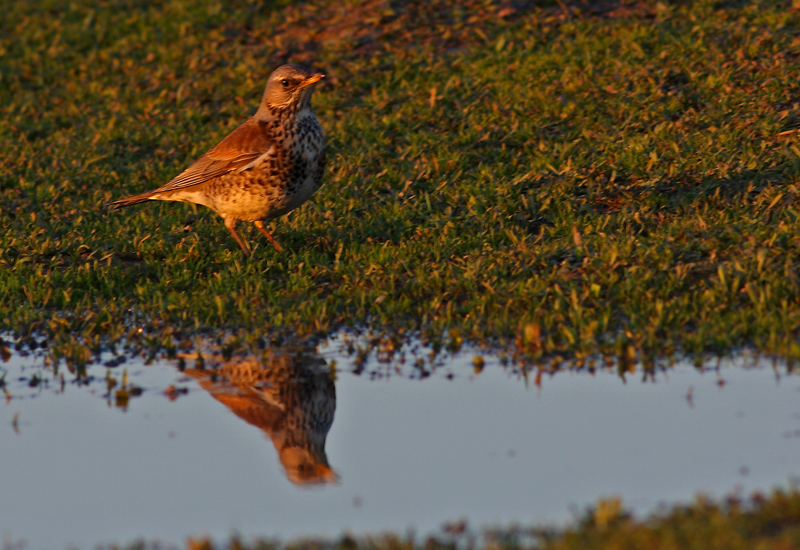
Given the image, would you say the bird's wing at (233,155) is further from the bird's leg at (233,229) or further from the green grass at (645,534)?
the green grass at (645,534)

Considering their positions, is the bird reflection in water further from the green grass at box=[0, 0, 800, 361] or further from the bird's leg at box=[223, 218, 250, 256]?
the bird's leg at box=[223, 218, 250, 256]

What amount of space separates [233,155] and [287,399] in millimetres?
3590

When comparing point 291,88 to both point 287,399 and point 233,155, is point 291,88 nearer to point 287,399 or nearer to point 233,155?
point 233,155

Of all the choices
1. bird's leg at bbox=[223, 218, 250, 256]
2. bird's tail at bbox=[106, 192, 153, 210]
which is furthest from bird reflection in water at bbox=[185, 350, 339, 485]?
bird's tail at bbox=[106, 192, 153, 210]

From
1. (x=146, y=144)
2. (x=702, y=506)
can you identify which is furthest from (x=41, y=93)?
(x=702, y=506)

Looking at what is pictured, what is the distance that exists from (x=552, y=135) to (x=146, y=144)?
15.9 feet

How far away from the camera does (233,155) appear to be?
961 centimetres

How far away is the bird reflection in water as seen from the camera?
5.80 metres

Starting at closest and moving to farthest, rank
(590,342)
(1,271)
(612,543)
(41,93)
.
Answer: (612,543)
(590,342)
(1,271)
(41,93)

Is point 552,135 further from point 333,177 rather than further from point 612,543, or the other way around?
point 612,543

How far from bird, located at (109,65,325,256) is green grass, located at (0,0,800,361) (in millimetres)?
462

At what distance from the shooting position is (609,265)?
7926mm

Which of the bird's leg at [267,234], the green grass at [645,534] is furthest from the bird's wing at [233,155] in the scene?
the green grass at [645,534]

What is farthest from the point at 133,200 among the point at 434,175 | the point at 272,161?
the point at 434,175
